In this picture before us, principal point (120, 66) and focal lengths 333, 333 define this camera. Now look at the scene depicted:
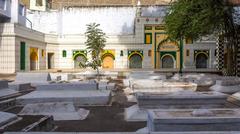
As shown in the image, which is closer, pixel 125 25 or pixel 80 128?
pixel 80 128

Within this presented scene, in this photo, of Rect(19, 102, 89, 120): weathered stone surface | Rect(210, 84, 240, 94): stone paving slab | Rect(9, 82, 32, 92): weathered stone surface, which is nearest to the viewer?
Rect(19, 102, 89, 120): weathered stone surface

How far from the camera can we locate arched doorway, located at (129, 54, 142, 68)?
39.6 metres

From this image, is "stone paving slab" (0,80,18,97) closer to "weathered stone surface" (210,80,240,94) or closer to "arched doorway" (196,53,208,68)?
"weathered stone surface" (210,80,240,94)

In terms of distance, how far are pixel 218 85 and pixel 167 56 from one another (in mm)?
23897

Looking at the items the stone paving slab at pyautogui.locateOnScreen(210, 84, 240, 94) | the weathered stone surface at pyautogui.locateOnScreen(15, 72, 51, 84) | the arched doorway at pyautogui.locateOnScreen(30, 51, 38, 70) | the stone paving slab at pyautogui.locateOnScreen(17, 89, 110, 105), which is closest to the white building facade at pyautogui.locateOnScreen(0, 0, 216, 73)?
the arched doorway at pyautogui.locateOnScreen(30, 51, 38, 70)

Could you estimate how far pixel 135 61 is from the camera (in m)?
39.6

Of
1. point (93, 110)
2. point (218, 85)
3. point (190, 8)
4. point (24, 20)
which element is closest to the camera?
point (93, 110)

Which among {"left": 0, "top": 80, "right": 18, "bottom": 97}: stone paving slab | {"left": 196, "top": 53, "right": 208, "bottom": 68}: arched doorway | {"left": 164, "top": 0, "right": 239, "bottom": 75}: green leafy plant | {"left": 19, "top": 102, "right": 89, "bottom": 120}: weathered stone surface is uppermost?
{"left": 164, "top": 0, "right": 239, "bottom": 75}: green leafy plant

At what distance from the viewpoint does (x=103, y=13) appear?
1671 inches

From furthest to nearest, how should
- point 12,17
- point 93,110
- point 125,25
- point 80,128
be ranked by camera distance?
1. point 125,25
2. point 12,17
3. point 93,110
4. point 80,128

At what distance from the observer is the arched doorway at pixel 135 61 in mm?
39594

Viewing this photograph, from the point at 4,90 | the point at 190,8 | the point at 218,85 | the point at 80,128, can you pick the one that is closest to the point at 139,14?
the point at 190,8

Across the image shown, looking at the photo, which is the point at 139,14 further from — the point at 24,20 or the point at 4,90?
the point at 4,90

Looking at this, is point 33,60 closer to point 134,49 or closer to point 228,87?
point 134,49
